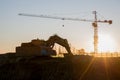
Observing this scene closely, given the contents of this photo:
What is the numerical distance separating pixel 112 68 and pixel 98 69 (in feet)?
9.99

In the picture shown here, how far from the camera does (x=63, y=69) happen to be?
63.9m

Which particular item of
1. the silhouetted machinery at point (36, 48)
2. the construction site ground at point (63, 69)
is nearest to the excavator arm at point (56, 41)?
the silhouetted machinery at point (36, 48)

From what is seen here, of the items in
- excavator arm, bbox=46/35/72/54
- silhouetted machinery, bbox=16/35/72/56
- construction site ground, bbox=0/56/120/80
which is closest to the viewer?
construction site ground, bbox=0/56/120/80

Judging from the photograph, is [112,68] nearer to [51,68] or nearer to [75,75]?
[75,75]

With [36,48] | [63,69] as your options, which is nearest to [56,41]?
[36,48]

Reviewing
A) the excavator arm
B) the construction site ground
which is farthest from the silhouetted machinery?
the construction site ground

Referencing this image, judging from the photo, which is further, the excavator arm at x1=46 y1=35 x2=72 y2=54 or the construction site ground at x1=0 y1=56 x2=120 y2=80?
the excavator arm at x1=46 y1=35 x2=72 y2=54

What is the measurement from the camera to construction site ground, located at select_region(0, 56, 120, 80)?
61750 mm

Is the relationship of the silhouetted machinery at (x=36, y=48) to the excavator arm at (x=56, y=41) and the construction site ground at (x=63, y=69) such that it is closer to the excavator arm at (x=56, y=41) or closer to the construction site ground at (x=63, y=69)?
the excavator arm at (x=56, y=41)

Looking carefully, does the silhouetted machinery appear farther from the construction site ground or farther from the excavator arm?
the construction site ground

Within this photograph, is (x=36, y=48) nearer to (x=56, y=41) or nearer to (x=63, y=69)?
(x=56, y=41)

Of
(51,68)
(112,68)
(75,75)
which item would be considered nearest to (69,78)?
(75,75)

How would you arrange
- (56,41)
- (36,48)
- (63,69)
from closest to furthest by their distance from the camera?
(63,69), (36,48), (56,41)

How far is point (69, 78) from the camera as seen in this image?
60.7m
